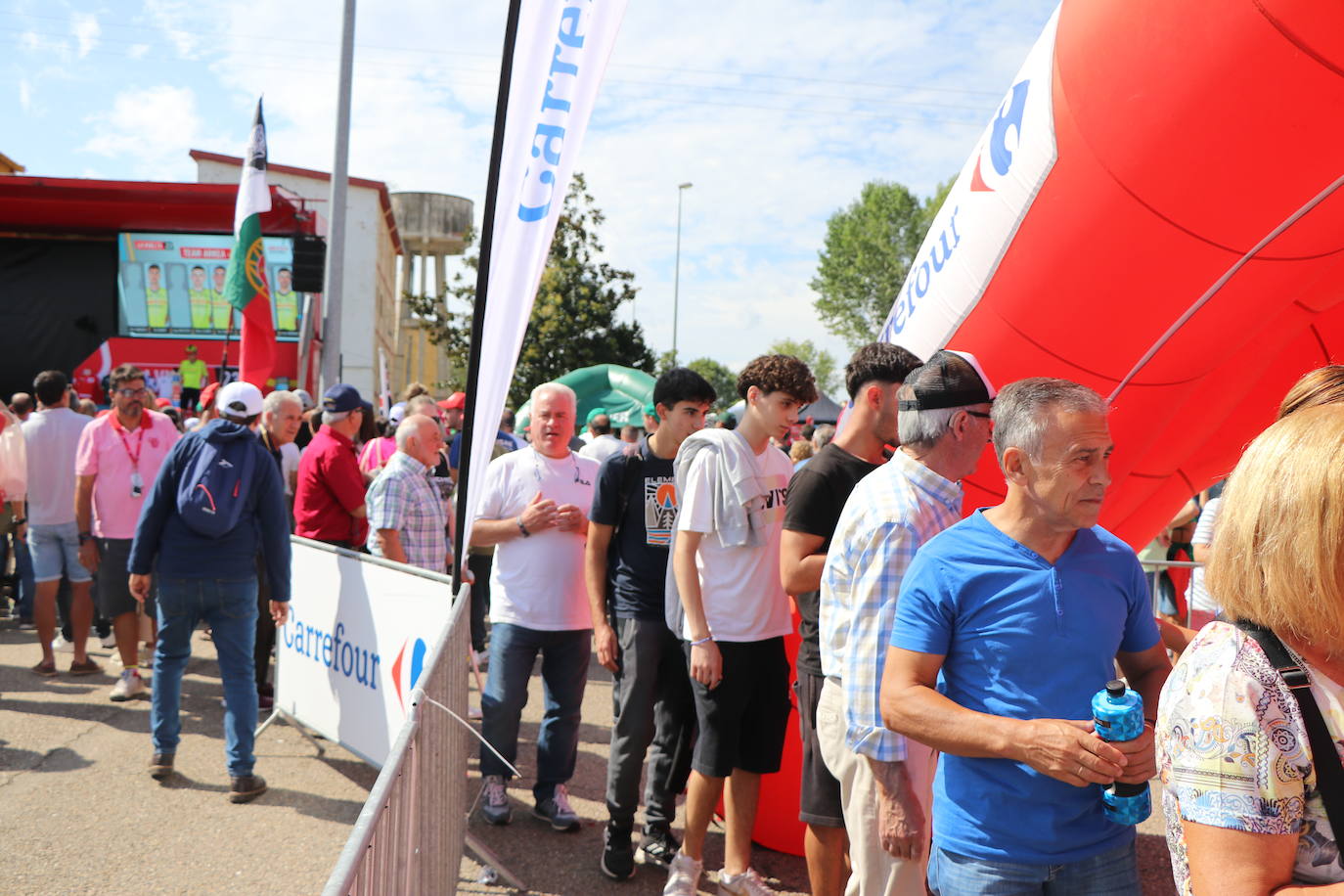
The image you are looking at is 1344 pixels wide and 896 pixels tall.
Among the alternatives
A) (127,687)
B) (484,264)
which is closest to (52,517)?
(127,687)

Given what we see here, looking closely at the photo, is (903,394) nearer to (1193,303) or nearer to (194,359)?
(1193,303)

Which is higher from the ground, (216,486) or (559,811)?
(216,486)

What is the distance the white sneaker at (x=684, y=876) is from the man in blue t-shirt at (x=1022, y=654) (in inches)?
69.9

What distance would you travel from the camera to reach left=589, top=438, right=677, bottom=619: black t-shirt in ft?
14.4

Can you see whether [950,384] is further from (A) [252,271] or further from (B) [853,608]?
(A) [252,271]

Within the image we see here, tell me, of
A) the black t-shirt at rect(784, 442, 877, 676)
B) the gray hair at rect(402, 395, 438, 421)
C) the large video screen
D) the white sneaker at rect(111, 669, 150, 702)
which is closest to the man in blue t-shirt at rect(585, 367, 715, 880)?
the black t-shirt at rect(784, 442, 877, 676)

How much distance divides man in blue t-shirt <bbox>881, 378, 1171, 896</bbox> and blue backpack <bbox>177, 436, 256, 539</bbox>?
3.80 metres

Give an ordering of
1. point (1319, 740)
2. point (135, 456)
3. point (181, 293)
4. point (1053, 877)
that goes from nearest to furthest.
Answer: point (1319, 740) → point (1053, 877) → point (135, 456) → point (181, 293)

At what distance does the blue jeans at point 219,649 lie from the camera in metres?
4.96

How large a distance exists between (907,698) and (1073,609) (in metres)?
0.39

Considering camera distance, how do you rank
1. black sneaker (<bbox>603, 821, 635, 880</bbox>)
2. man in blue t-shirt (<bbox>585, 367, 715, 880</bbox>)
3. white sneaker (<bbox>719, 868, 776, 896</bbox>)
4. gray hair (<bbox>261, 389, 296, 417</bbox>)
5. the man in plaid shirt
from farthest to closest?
gray hair (<bbox>261, 389, 296, 417</bbox>) < the man in plaid shirt < man in blue t-shirt (<bbox>585, 367, 715, 880</bbox>) < black sneaker (<bbox>603, 821, 635, 880</bbox>) < white sneaker (<bbox>719, 868, 776, 896</bbox>)

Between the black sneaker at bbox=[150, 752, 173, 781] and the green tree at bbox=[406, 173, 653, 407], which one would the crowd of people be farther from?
the green tree at bbox=[406, 173, 653, 407]

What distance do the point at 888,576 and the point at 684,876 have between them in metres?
1.83

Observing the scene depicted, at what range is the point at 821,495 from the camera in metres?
3.28
